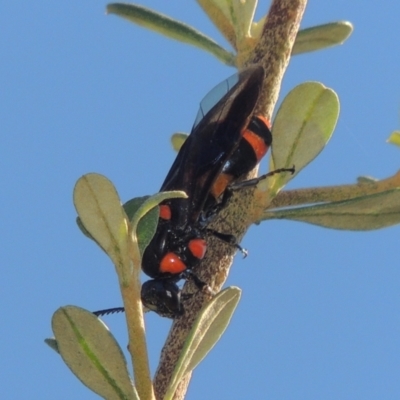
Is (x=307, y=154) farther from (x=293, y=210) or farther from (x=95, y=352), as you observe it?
(x=95, y=352)

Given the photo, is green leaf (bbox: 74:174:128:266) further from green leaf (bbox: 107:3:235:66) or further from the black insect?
green leaf (bbox: 107:3:235:66)

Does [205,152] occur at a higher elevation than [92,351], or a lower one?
higher

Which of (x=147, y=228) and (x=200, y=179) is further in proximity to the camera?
(x=200, y=179)

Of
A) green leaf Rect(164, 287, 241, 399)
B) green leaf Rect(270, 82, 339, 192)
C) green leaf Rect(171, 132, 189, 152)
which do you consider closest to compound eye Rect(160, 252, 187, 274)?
green leaf Rect(171, 132, 189, 152)

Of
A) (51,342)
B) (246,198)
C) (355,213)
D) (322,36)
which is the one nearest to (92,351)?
(51,342)

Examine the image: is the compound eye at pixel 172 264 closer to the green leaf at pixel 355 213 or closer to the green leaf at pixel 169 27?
the green leaf at pixel 355 213

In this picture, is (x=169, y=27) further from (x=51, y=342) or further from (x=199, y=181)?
(x=51, y=342)

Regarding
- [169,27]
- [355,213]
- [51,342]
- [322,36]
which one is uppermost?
[169,27]
